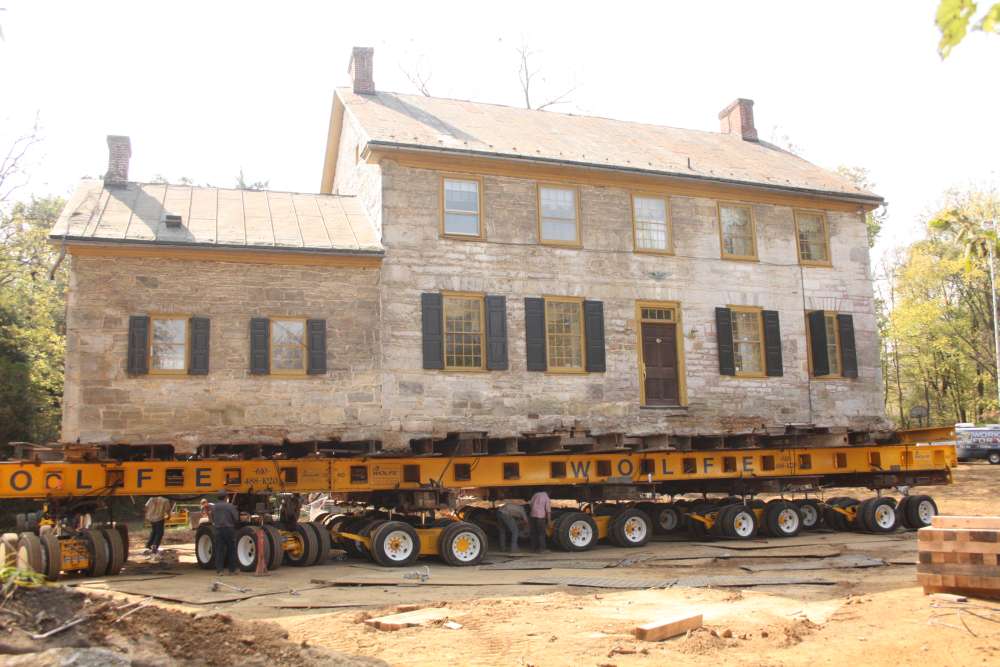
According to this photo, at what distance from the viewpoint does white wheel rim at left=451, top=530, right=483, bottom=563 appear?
17.0 metres

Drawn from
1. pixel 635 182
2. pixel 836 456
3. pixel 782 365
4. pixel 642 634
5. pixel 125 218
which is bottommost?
→ pixel 642 634

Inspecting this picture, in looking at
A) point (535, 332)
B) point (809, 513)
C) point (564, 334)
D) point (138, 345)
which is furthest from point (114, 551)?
point (809, 513)

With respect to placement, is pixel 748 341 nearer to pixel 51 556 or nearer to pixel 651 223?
pixel 651 223

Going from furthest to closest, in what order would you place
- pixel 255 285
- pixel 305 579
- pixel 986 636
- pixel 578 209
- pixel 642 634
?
pixel 578 209 < pixel 255 285 < pixel 305 579 < pixel 642 634 < pixel 986 636

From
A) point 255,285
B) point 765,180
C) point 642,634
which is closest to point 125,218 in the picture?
point 255,285

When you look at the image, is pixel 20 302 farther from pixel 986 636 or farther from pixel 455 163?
pixel 986 636

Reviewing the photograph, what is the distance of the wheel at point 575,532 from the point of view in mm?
18953

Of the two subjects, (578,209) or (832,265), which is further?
(832,265)

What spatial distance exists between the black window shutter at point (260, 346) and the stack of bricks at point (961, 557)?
11027mm

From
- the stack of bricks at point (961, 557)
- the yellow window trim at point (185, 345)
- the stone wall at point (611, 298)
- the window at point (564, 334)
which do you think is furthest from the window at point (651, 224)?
the stack of bricks at point (961, 557)

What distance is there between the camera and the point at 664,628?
31.6 ft

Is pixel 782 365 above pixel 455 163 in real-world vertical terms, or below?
below

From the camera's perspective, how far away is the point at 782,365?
2061cm

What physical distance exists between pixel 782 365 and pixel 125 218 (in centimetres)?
1431
